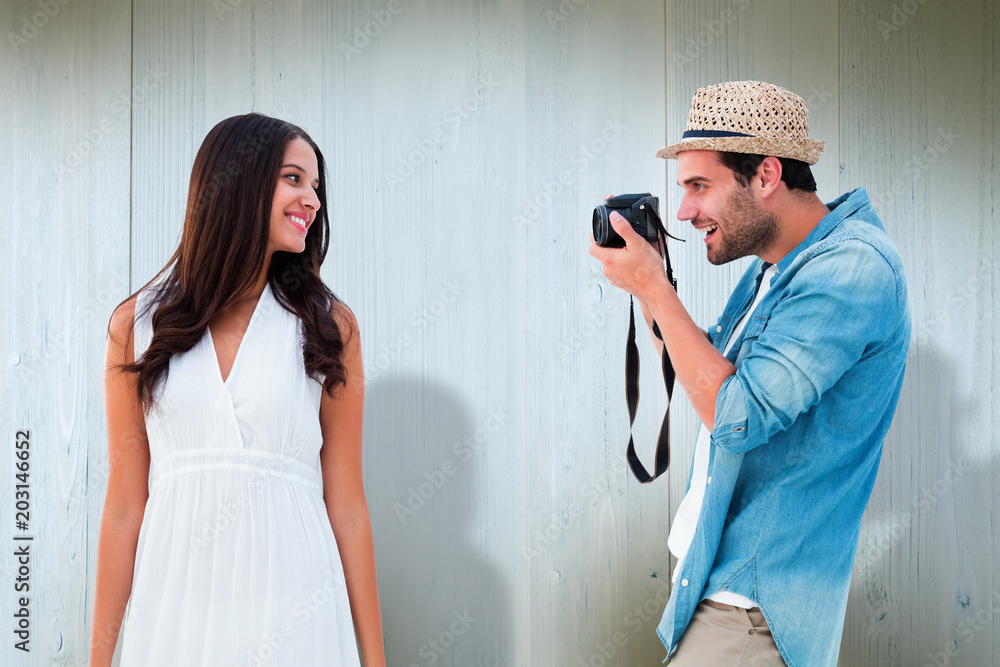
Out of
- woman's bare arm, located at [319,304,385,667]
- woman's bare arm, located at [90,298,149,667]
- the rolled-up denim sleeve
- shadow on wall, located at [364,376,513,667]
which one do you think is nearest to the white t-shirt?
the rolled-up denim sleeve

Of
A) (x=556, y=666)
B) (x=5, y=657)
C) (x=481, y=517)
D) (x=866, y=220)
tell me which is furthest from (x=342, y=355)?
(x=5, y=657)

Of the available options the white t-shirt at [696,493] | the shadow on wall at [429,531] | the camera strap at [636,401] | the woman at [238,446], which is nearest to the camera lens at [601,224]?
the camera strap at [636,401]

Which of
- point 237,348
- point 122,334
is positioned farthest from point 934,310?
point 122,334

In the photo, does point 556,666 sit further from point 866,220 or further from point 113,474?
point 866,220

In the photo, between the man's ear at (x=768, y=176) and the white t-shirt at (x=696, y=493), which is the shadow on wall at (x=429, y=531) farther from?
the man's ear at (x=768, y=176)

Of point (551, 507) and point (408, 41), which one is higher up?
point (408, 41)

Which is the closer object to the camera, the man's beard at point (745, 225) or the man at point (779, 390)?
the man at point (779, 390)

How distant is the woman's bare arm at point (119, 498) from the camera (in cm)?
126

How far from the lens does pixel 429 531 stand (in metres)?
1.96

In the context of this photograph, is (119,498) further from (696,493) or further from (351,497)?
(696,493)

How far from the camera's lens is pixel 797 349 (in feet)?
3.45

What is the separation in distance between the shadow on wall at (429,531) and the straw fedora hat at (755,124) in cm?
102

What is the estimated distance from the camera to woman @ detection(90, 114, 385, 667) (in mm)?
1216

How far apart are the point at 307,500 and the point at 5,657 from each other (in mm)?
1210
